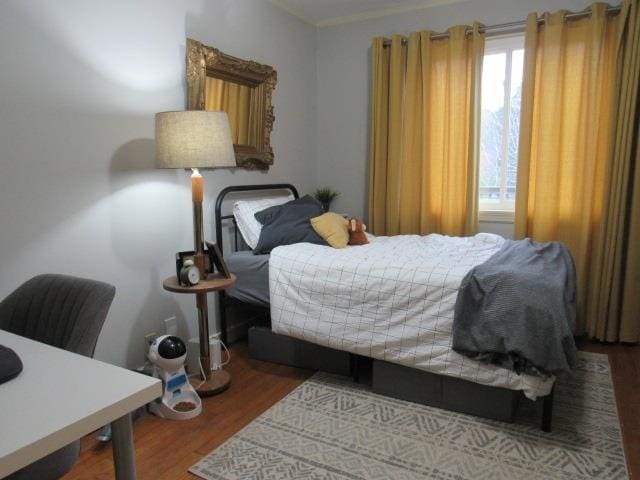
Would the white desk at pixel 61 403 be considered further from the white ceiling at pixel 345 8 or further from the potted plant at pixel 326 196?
the white ceiling at pixel 345 8

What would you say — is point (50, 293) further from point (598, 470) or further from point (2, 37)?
point (598, 470)

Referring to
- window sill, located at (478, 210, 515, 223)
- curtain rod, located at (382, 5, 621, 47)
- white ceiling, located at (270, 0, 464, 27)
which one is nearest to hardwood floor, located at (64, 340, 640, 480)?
window sill, located at (478, 210, 515, 223)

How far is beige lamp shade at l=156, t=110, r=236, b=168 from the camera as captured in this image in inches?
86.6

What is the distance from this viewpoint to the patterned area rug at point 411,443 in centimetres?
185

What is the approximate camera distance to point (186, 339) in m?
2.88

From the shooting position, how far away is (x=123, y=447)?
1.02m

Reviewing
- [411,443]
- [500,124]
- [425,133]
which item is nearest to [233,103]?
[425,133]

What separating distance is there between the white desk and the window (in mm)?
3161

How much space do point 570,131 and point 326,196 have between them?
76.9 inches

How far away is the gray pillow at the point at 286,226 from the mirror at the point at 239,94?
456mm

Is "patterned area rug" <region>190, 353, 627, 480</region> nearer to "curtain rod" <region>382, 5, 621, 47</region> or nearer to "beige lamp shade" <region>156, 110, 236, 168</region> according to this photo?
"beige lamp shade" <region>156, 110, 236, 168</region>

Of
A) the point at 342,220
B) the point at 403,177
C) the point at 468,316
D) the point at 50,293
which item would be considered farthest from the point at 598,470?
the point at 403,177

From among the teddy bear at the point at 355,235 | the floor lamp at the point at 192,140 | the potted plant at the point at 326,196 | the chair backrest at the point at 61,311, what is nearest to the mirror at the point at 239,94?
the floor lamp at the point at 192,140

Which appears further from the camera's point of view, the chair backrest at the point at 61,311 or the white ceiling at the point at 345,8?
the white ceiling at the point at 345,8
